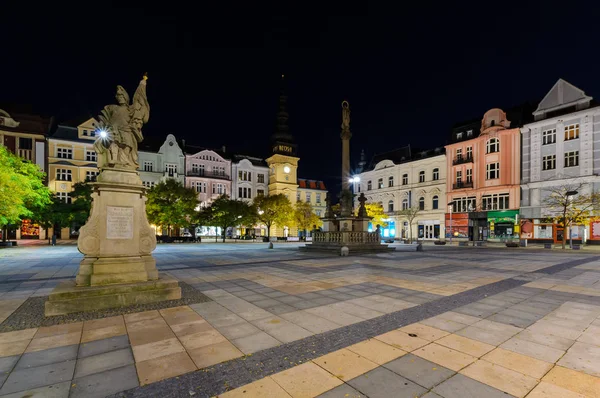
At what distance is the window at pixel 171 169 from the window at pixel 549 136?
190ft

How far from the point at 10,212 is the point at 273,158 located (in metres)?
45.4

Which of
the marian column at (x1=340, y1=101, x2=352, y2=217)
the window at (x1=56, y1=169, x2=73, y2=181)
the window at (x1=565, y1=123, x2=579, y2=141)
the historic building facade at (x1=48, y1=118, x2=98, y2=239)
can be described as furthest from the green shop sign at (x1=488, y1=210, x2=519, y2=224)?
the window at (x1=56, y1=169, x2=73, y2=181)

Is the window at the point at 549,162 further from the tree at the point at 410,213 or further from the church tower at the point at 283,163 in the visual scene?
the church tower at the point at 283,163

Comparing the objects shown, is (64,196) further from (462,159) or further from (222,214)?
(462,159)

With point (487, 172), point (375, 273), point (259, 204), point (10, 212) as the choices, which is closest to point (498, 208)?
point (487, 172)

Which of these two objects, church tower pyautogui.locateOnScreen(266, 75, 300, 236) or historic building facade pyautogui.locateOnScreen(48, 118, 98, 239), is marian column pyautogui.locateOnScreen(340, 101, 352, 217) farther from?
historic building facade pyautogui.locateOnScreen(48, 118, 98, 239)

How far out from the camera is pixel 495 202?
138 feet

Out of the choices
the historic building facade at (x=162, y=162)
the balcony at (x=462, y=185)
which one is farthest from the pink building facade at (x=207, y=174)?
the balcony at (x=462, y=185)

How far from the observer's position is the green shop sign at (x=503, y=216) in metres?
39.7

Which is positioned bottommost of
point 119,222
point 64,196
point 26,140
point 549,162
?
point 119,222

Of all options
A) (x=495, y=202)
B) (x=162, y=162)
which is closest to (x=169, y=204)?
(x=162, y=162)

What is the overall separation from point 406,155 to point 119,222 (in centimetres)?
5640

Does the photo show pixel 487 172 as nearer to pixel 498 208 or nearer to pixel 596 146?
pixel 498 208

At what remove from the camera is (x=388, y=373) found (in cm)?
375
